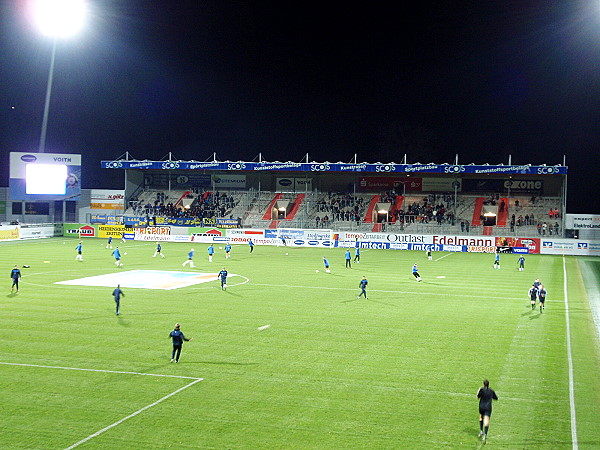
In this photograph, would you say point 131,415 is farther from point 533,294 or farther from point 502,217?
point 502,217

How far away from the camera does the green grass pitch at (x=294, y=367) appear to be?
1360 cm

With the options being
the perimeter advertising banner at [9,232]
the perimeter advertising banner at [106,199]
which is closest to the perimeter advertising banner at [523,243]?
the perimeter advertising banner at [106,199]

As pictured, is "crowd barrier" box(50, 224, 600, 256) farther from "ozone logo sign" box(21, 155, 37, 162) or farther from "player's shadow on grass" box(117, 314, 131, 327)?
"player's shadow on grass" box(117, 314, 131, 327)

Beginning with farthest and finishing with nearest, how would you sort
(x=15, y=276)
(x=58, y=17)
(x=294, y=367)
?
(x=58, y=17) → (x=15, y=276) → (x=294, y=367)

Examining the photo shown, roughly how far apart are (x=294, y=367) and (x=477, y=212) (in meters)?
63.3

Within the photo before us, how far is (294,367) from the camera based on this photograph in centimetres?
1880

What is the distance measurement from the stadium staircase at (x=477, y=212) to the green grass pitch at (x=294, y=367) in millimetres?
39556

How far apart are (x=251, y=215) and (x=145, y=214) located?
1510 cm

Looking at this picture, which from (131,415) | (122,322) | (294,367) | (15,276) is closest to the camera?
(131,415)

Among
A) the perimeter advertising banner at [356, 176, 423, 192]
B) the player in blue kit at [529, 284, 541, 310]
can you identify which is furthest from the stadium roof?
the player in blue kit at [529, 284, 541, 310]

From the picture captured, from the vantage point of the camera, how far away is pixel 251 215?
3278 inches

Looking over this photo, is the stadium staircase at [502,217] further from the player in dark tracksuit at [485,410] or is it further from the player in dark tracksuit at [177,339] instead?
the player in dark tracksuit at [485,410]

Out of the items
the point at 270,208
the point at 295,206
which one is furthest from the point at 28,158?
the point at 295,206

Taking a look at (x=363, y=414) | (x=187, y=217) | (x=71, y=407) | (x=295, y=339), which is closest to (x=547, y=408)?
(x=363, y=414)
